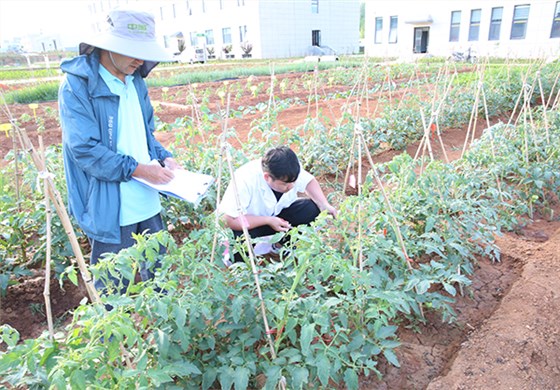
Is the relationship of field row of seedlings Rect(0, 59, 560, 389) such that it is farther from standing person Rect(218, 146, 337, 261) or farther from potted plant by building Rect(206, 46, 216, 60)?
potted plant by building Rect(206, 46, 216, 60)

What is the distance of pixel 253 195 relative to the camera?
2.24 m

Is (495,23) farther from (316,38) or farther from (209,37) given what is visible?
(209,37)

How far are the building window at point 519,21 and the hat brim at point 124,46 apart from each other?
19.2 meters

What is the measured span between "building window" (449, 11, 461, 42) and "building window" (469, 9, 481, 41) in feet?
2.20

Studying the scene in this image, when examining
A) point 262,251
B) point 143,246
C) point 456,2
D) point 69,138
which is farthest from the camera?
point 456,2

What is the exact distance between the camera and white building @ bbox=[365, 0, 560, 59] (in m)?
16.0

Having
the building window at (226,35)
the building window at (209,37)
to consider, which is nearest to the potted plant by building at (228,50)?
the building window at (226,35)

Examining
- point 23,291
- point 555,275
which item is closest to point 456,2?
point 555,275

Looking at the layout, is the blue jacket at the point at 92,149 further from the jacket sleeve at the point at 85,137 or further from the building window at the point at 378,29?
the building window at the point at 378,29

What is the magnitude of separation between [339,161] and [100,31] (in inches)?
97.1

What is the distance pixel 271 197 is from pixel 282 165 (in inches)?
13.6

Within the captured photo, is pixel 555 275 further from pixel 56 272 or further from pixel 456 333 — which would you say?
pixel 56 272

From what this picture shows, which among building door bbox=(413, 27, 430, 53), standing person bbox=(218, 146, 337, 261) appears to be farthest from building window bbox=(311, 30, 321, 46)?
standing person bbox=(218, 146, 337, 261)

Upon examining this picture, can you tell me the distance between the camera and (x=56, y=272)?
2.17 metres
